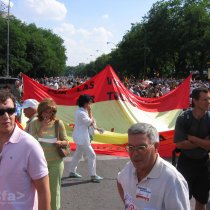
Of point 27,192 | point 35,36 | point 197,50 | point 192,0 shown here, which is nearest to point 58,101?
point 27,192

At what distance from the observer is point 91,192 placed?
689 centimetres

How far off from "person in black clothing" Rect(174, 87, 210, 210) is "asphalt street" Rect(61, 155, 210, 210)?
53.1 inches

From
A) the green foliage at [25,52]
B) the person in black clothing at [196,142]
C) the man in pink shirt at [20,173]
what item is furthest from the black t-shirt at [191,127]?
the green foliage at [25,52]

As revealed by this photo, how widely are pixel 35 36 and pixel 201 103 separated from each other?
307 ft

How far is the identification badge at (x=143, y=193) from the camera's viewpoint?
8.21ft

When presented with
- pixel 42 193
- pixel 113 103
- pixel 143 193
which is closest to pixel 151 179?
pixel 143 193

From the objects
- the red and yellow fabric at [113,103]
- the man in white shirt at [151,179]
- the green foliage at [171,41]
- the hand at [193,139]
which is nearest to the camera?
the man in white shirt at [151,179]

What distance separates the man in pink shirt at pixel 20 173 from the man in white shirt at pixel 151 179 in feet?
1.90

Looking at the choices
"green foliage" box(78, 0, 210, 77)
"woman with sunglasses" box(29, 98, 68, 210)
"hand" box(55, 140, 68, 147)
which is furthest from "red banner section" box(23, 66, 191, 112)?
"green foliage" box(78, 0, 210, 77)

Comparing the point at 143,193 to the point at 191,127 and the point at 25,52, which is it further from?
the point at 25,52

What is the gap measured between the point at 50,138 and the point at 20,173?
2.06 metres

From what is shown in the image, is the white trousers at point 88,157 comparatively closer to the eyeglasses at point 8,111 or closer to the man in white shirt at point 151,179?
the eyeglasses at point 8,111

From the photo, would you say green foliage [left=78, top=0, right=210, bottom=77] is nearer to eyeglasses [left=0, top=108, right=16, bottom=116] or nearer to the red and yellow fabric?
the red and yellow fabric

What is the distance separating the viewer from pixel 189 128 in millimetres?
4527
